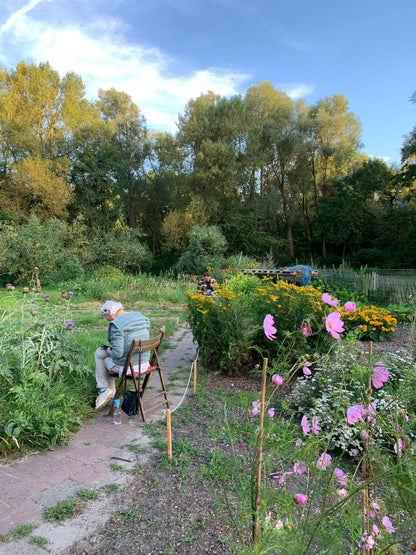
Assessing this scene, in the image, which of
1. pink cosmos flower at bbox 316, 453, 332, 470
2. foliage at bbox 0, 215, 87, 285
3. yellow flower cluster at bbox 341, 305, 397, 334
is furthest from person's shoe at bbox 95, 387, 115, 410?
foliage at bbox 0, 215, 87, 285

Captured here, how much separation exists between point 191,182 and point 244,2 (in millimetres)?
12967

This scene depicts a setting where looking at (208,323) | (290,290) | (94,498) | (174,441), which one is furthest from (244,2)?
(94,498)

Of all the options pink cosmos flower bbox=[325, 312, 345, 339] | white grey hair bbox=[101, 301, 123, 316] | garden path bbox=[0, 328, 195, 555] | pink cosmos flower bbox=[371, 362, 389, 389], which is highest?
pink cosmos flower bbox=[325, 312, 345, 339]

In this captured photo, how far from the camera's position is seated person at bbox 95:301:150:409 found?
9.48 ft

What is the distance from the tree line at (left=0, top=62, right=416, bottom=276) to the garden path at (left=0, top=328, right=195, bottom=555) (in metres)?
13.5

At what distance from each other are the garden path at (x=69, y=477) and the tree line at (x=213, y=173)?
44.3ft

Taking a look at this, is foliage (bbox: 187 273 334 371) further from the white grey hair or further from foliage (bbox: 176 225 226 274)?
foliage (bbox: 176 225 226 274)

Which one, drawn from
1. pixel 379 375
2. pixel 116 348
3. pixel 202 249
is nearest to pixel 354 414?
pixel 379 375

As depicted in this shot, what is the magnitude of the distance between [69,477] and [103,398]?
977mm

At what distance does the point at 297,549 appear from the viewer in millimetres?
886

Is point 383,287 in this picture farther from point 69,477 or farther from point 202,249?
point 69,477

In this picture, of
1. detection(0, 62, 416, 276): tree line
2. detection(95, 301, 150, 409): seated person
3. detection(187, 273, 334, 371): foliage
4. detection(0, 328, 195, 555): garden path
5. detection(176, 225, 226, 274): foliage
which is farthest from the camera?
detection(0, 62, 416, 276): tree line

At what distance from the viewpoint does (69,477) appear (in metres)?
2.04

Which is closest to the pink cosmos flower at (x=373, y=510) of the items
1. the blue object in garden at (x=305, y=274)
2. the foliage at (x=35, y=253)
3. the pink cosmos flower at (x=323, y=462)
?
the pink cosmos flower at (x=323, y=462)
